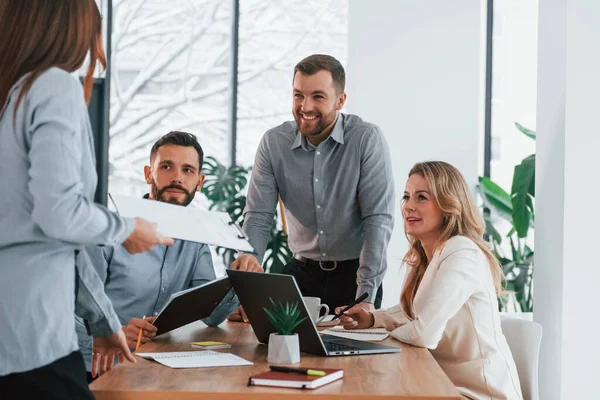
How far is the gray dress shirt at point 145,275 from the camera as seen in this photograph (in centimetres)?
260

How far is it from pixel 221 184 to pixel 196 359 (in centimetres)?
401

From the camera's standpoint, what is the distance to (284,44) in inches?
247

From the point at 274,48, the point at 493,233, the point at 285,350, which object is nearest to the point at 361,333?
the point at 285,350

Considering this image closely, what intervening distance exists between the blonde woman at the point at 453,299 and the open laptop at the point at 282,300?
0.21 meters

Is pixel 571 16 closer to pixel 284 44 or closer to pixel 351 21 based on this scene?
pixel 351 21

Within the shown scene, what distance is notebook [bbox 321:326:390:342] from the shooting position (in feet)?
7.43

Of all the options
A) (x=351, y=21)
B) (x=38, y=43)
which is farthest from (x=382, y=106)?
(x=38, y=43)

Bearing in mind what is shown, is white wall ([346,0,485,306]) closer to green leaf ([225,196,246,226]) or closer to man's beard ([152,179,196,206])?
green leaf ([225,196,246,226])

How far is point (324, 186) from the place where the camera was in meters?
3.15

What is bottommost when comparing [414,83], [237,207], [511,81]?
[237,207]

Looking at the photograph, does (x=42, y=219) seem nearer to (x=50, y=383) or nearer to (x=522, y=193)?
(x=50, y=383)

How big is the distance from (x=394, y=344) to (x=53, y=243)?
113 centimetres

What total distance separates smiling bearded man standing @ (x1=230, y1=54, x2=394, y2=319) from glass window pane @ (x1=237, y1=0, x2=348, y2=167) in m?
3.06

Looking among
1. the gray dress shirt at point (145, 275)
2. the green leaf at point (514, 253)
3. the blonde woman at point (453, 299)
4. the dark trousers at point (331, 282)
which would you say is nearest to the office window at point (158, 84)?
the green leaf at point (514, 253)
